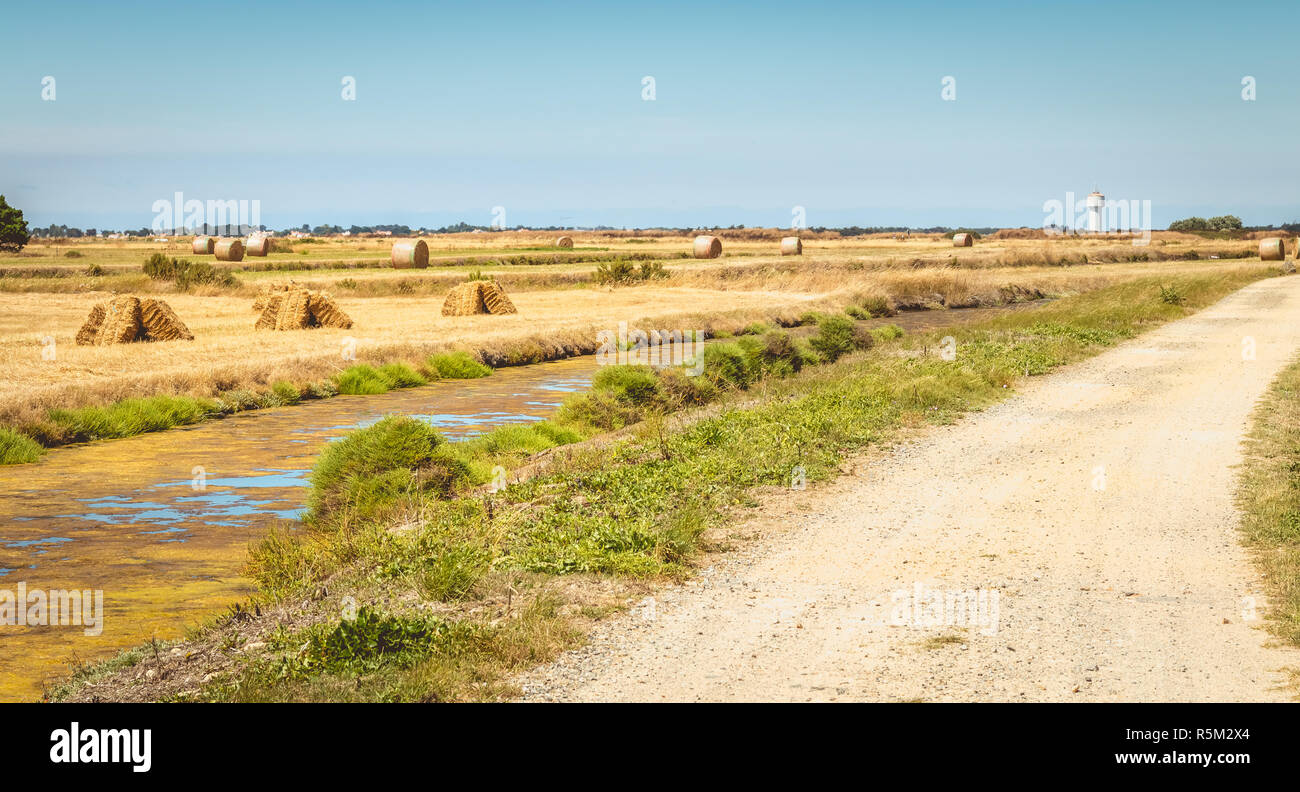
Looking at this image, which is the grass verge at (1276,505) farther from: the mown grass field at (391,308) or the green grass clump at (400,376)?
the green grass clump at (400,376)

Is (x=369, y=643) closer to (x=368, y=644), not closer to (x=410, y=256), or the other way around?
(x=368, y=644)

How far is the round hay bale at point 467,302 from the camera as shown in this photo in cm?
4062

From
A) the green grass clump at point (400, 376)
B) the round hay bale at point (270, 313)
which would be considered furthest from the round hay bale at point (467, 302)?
the green grass clump at point (400, 376)

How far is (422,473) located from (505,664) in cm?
724

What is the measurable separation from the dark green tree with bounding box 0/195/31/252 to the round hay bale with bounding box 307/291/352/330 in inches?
2986

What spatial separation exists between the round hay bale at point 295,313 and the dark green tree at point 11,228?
7563 cm

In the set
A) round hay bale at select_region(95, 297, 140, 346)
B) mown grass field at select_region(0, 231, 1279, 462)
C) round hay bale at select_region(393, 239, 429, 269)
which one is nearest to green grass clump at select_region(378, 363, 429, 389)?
mown grass field at select_region(0, 231, 1279, 462)

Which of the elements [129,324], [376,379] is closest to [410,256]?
[129,324]

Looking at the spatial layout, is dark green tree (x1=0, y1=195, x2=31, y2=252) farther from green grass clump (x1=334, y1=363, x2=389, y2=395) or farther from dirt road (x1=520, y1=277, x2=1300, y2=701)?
dirt road (x1=520, y1=277, x2=1300, y2=701)

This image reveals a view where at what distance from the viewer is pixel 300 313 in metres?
35.0

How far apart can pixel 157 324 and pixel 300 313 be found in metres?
5.07

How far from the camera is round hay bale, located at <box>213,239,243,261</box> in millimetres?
70188
